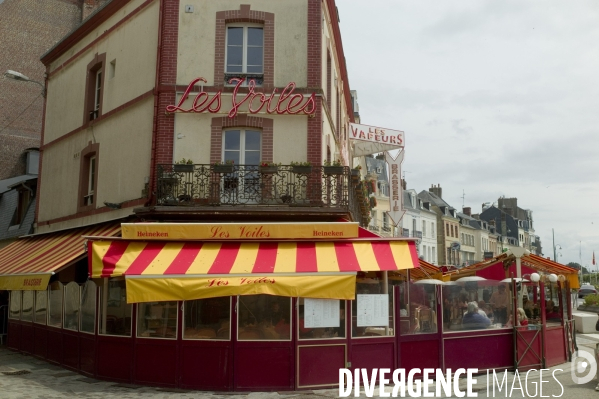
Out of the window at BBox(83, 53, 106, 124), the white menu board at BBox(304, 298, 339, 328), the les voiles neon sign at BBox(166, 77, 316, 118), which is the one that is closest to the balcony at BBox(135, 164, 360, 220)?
the les voiles neon sign at BBox(166, 77, 316, 118)

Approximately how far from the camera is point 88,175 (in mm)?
17656

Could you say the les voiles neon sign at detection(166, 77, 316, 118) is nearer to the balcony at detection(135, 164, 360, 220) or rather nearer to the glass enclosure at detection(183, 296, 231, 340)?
the balcony at detection(135, 164, 360, 220)

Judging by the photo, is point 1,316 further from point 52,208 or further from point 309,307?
point 309,307

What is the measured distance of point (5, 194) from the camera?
24.3 m

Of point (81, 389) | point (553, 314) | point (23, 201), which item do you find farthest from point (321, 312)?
point (23, 201)

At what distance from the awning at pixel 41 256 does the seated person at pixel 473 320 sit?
8235 mm

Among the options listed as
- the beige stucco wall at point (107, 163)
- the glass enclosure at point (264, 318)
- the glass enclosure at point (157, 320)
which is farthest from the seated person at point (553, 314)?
the beige stucco wall at point (107, 163)

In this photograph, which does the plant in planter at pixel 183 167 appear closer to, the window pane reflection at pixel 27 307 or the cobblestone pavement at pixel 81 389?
the cobblestone pavement at pixel 81 389

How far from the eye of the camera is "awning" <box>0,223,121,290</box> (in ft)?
41.7

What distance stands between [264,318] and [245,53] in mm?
6631

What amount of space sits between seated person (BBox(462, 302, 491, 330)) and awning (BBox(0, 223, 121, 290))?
8.23 m

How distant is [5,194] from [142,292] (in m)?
16.5

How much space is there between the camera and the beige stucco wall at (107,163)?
49.0 ft

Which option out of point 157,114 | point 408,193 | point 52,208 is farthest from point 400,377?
point 408,193
